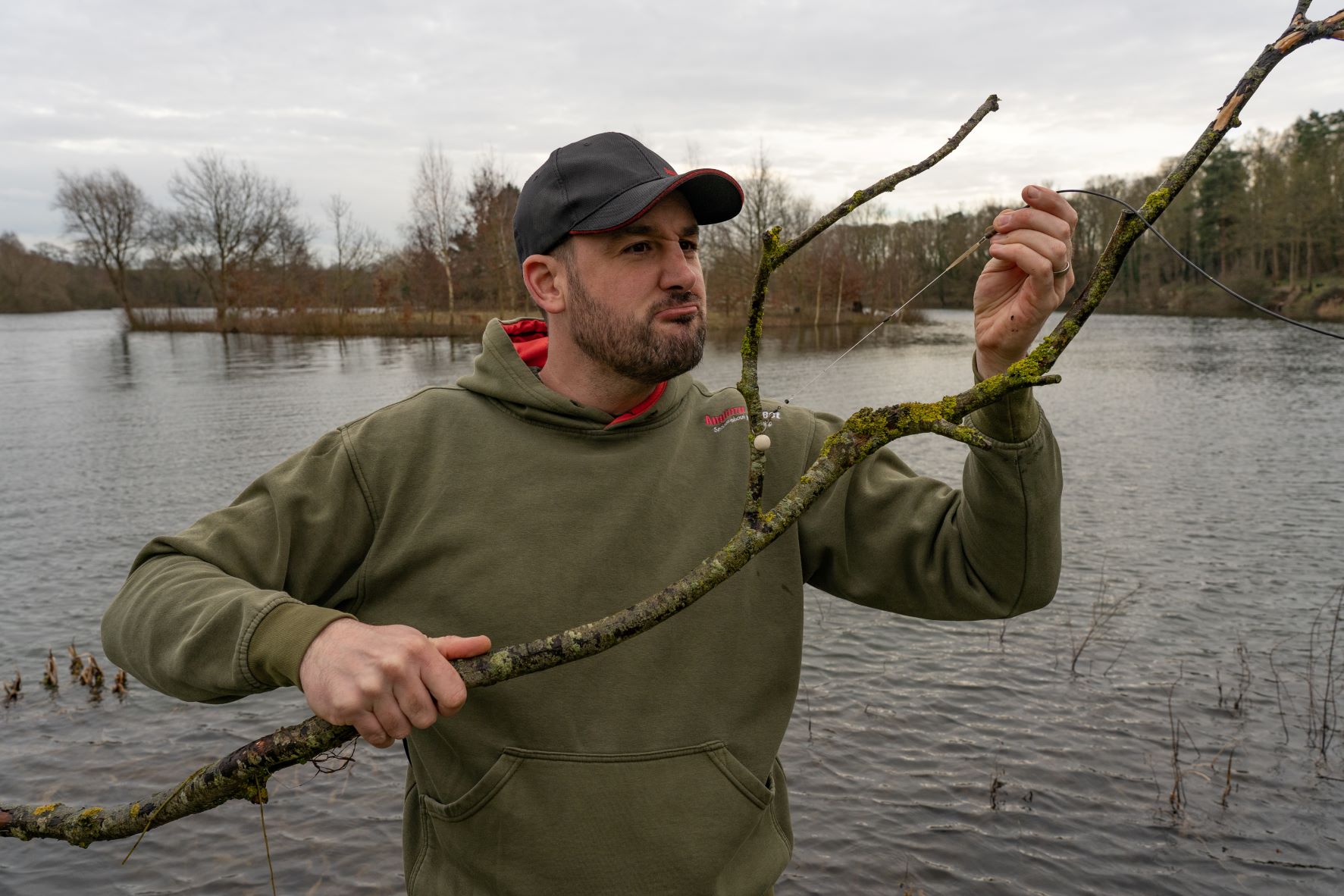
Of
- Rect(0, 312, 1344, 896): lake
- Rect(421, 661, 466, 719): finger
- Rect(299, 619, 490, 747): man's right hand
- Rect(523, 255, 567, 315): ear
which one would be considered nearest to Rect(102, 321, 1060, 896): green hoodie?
Rect(523, 255, 567, 315): ear

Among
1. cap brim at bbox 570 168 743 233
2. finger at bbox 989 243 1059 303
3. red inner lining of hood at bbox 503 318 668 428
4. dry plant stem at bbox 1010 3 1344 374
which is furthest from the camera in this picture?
red inner lining of hood at bbox 503 318 668 428

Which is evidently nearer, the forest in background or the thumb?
the thumb

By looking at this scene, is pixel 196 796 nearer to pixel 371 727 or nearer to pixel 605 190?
pixel 371 727

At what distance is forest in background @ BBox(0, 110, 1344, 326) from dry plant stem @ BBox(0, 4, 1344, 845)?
50.0 m

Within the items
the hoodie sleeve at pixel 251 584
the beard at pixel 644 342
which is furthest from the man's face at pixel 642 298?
the hoodie sleeve at pixel 251 584

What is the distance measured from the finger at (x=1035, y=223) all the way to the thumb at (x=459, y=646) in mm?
1450

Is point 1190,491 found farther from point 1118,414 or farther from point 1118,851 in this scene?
point 1118,851

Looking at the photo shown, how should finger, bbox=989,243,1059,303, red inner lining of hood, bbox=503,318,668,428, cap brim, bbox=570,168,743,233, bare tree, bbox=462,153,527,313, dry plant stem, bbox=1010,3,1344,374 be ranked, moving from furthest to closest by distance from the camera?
bare tree, bbox=462,153,527,313
red inner lining of hood, bbox=503,318,668,428
cap brim, bbox=570,168,743,233
finger, bbox=989,243,1059,303
dry plant stem, bbox=1010,3,1344,374

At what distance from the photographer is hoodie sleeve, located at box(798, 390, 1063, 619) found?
2121mm

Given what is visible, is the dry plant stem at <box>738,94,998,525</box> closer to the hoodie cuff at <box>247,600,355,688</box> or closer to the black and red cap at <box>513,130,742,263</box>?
the black and red cap at <box>513,130,742,263</box>

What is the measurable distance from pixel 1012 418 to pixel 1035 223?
45 cm

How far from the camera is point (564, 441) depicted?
254 cm

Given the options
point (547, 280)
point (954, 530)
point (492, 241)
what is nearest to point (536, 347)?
point (547, 280)

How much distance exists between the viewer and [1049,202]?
2.10 meters
